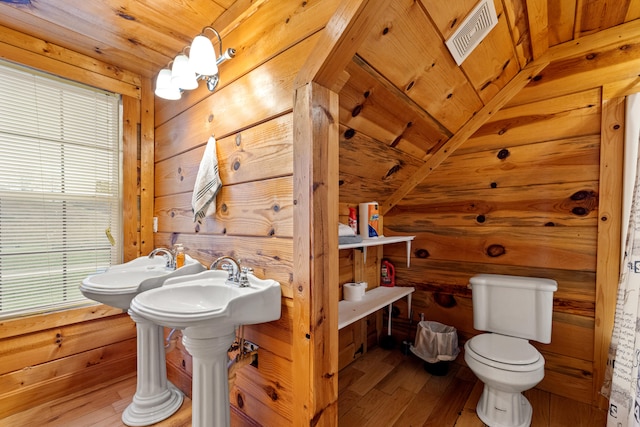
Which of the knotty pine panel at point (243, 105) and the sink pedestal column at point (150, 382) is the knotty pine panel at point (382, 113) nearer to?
Result: the knotty pine panel at point (243, 105)

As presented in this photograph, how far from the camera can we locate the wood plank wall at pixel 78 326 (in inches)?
60.2

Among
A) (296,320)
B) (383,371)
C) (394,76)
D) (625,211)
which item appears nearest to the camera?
(296,320)

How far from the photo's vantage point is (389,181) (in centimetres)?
202

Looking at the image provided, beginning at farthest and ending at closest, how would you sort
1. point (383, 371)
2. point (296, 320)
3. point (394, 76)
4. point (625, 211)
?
1. point (383, 371)
2. point (625, 211)
3. point (394, 76)
4. point (296, 320)

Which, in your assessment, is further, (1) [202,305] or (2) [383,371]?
(2) [383,371]

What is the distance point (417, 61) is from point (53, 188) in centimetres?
219

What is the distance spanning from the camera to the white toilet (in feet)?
4.52

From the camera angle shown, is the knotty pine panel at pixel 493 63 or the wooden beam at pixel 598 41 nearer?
the knotty pine panel at pixel 493 63

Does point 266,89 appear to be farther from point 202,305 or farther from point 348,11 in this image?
point 202,305

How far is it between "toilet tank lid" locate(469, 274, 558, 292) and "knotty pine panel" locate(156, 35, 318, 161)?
1608mm

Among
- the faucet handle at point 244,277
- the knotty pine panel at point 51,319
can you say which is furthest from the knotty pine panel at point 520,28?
the knotty pine panel at point 51,319

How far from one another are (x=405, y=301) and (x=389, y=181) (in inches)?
40.7

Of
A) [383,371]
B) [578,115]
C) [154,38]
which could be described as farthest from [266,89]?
[383,371]

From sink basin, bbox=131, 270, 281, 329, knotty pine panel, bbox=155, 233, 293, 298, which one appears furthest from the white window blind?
sink basin, bbox=131, 270, 281, 329
